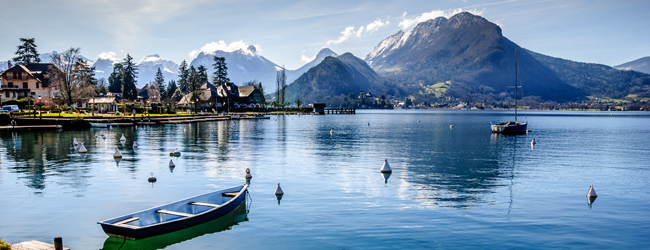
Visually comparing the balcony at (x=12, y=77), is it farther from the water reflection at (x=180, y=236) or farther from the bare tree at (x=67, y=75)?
the water reflection at (x=180, y=236)

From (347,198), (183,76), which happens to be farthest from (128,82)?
(347,198)

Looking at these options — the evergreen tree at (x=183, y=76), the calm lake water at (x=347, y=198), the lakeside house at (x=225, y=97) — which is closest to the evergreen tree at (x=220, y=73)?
the lakeside house at (x=225, y=97)

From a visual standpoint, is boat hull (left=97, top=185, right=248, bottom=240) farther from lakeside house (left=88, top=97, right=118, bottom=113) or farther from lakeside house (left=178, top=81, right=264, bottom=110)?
lakeside house (left=178, top=81, right=264, bottom=110)

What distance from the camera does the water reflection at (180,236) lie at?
15164 millimetres

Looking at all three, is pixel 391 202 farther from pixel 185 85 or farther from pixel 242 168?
pixel 185 85

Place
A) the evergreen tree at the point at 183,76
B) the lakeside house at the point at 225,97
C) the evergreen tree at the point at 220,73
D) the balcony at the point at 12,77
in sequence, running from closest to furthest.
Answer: the balcony at the point at 12,77
the lakeside house at the point at 225,97
the evergreen tree at the point at 220,73
the evergreen tree at the point at 183,76

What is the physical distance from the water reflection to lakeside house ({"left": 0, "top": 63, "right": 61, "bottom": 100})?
10652 cm

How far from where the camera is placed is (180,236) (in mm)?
16062

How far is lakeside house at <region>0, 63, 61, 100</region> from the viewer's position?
10525 centimetres

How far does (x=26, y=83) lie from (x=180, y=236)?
403ft

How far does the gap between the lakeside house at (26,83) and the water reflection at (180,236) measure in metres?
107

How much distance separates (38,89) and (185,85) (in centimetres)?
6089

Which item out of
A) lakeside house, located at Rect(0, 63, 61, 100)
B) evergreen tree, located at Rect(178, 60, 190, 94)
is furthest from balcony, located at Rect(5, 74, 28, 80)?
evergreen tree, located at Rect(178, 60, 190, 94)

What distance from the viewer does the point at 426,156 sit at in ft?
140
